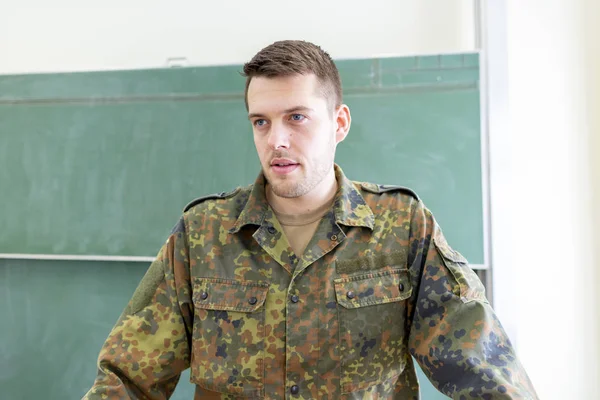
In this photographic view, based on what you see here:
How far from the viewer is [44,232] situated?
6.63 feet

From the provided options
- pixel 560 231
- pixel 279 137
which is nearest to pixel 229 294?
pixel 279 137

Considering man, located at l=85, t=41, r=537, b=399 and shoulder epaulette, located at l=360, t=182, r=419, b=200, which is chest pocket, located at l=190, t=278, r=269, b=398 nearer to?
man, located at l=85, t=41, r=537, b=399

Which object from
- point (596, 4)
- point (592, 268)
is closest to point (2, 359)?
point (592, 268)

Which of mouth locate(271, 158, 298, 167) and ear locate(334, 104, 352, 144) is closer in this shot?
mouth locate(271, 158, 298, 167)

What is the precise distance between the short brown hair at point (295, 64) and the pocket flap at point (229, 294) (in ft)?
1.52

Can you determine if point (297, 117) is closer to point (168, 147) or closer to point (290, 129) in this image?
point (290, 129)

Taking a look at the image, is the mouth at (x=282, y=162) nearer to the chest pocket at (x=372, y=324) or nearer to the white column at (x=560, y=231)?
the chest pocket at (x=372, y=324)

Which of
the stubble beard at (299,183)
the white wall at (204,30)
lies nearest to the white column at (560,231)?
the white wall at (204,30)

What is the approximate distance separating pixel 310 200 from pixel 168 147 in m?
1.00

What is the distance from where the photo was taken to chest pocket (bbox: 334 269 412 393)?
1062 mm

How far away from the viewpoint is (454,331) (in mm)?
975

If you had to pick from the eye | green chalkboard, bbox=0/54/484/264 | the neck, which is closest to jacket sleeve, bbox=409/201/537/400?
the neck

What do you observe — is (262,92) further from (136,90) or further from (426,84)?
(136,90)

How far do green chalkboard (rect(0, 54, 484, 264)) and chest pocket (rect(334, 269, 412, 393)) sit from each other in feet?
2.64
